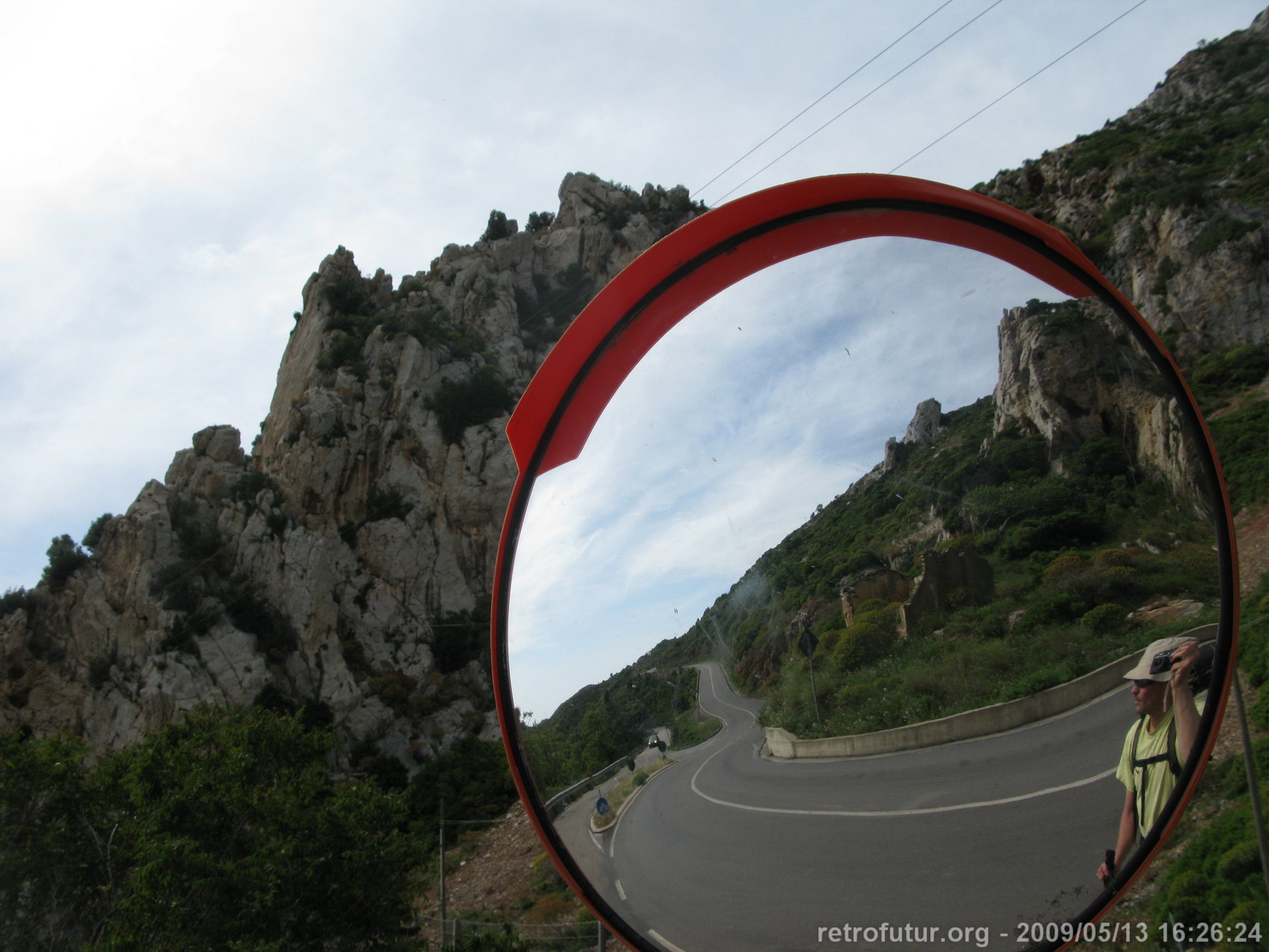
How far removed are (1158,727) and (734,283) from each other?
1137mm

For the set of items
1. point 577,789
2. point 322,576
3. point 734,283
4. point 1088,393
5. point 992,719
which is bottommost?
point 992,719

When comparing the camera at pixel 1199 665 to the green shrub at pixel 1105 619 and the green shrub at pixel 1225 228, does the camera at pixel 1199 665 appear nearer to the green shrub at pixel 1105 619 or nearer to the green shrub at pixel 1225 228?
the green shrub at pixel 1105 619

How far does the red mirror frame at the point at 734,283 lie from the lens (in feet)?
3.47

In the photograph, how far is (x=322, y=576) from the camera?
2436cm

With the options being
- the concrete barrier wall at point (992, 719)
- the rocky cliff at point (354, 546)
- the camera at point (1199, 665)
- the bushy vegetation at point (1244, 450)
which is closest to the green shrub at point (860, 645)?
the concrete barrier wall at point (992, 719)

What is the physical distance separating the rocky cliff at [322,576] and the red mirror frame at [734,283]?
56.3ft

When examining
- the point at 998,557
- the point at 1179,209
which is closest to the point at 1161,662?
the point at 998,557

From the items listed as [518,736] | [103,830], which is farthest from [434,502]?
[518,736]

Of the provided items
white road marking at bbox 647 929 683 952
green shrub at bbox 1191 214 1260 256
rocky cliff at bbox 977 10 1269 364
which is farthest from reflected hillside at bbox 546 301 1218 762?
green shrub at bbox 1191 214 1260 256

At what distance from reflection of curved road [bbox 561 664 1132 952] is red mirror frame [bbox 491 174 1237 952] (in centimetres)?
8

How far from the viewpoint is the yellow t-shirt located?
1100mm

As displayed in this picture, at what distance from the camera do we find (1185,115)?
28.6 meters

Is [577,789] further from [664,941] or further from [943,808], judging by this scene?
[943,808]

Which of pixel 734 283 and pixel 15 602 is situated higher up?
pixel 15 602
